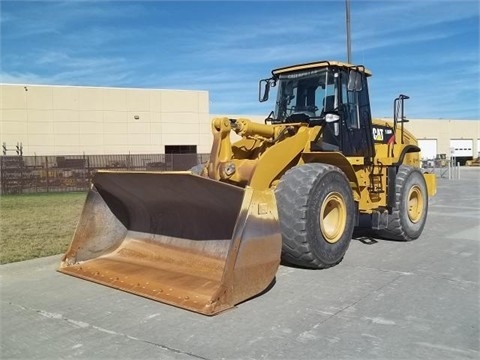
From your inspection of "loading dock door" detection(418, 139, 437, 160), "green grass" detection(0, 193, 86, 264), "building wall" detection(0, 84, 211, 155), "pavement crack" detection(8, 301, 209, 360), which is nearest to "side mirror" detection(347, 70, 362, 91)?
"pavement crack" detection(8, 301, 209, 360)

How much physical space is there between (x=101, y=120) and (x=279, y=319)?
111 feet

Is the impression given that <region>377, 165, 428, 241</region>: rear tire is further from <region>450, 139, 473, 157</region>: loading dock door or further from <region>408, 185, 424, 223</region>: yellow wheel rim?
<region>450, 139, 473, 157</region>: loading dock door

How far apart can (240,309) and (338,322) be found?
3.08 feet

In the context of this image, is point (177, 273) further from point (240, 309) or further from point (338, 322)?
point (338, 322)

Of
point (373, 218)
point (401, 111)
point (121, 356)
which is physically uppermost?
point (401, 111)

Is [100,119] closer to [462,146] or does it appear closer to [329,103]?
[329,103]

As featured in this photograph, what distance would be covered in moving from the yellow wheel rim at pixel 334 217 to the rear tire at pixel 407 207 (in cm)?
204

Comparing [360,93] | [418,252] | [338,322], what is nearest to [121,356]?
[338,322]

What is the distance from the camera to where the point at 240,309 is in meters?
4.92

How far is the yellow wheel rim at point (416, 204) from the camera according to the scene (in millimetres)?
9242

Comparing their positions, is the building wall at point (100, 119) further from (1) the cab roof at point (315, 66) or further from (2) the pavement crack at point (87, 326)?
(2) the pavement crack at point (87, 326)

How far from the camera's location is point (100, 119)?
36.5 m

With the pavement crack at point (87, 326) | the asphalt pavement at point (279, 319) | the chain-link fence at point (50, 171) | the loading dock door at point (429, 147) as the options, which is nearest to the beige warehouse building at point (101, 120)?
the chain-link fence at point (50, 171)

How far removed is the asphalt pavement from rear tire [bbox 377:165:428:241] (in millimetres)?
1793
